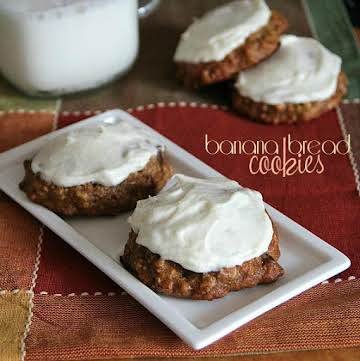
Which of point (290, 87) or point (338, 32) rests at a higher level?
point (290, 87)

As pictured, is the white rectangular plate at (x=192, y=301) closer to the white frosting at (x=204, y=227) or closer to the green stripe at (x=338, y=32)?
the white frosting at (x=204, y=227)

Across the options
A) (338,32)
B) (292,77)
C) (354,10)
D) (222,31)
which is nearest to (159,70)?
(222,31)

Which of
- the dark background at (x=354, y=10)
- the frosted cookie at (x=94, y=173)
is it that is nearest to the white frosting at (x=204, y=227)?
the frosted cookie at (x=94, y=173)

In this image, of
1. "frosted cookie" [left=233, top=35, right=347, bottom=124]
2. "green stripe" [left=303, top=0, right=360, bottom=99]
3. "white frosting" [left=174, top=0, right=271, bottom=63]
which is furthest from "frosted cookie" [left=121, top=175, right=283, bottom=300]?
"green stripe" [left=303, top=0, right=360, bottom=99]

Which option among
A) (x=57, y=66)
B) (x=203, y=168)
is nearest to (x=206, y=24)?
(x=57, y=66)

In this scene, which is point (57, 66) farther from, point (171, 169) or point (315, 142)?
point (315, 142)

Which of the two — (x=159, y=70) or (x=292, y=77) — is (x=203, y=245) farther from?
(x=159, y=70)
